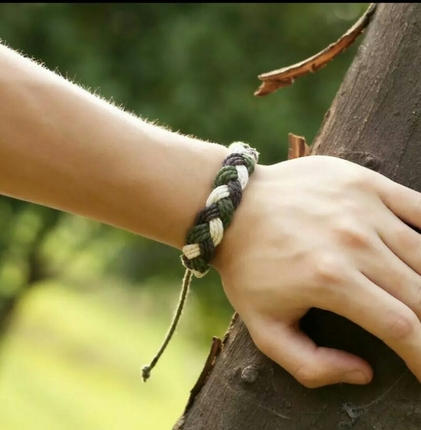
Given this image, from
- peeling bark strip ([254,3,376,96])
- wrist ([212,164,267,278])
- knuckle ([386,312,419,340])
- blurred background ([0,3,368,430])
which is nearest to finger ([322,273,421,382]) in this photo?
knuckle ([386,312,419,340])

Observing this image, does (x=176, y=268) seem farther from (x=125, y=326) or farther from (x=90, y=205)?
(x=90, y=205)

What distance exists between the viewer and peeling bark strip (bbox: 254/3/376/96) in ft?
3.03

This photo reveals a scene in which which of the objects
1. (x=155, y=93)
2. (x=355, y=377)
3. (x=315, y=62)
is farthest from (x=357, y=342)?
(x=155, y=93)

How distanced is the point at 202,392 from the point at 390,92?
41 cm

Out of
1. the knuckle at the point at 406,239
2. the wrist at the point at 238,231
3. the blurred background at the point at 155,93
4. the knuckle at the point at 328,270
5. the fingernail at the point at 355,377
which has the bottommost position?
the blurred background at the point at 155,93

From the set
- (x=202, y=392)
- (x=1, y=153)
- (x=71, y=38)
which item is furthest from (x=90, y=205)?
(x=71, y=38)

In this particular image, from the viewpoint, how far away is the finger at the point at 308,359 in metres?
0.68

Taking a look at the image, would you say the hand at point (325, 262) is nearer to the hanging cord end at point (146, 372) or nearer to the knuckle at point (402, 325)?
the knuckle at point (402, 325)

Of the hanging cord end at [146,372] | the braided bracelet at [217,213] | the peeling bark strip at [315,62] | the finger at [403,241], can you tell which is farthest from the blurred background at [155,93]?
the finger at [403,241]

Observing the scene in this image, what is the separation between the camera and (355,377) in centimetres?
69

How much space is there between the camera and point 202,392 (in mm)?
804

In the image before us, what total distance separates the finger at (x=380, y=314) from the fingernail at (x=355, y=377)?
2.2 inches

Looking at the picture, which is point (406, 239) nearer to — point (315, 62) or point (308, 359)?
point (308, 359)

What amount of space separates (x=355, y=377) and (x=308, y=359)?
6 centimetres
